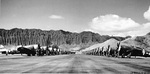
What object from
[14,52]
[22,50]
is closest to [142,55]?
[22,50]

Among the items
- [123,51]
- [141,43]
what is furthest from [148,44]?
[123,51]

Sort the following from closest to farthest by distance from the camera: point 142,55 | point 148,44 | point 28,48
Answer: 1. point 28,48
2. point 142,55
3. point 148,44

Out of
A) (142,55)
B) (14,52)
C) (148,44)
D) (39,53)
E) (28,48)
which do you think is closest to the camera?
(28,48)

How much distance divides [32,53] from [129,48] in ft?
135

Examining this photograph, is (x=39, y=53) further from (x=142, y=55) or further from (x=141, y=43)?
(x=141, y=43)

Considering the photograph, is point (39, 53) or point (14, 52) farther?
point (14, 52)

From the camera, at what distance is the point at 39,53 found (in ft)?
258

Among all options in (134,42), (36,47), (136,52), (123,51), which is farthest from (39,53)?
(134,42)

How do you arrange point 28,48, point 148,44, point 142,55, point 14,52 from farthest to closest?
point 148,44
point 14,52
point 142,55
point 28,48

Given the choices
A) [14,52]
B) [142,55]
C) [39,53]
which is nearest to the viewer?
[39,53]

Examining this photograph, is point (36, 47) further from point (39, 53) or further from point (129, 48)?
point (129, 48)

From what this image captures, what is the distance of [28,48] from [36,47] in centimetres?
517

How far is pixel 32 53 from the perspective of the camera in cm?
7662

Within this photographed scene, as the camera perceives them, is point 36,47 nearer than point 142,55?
Yes
